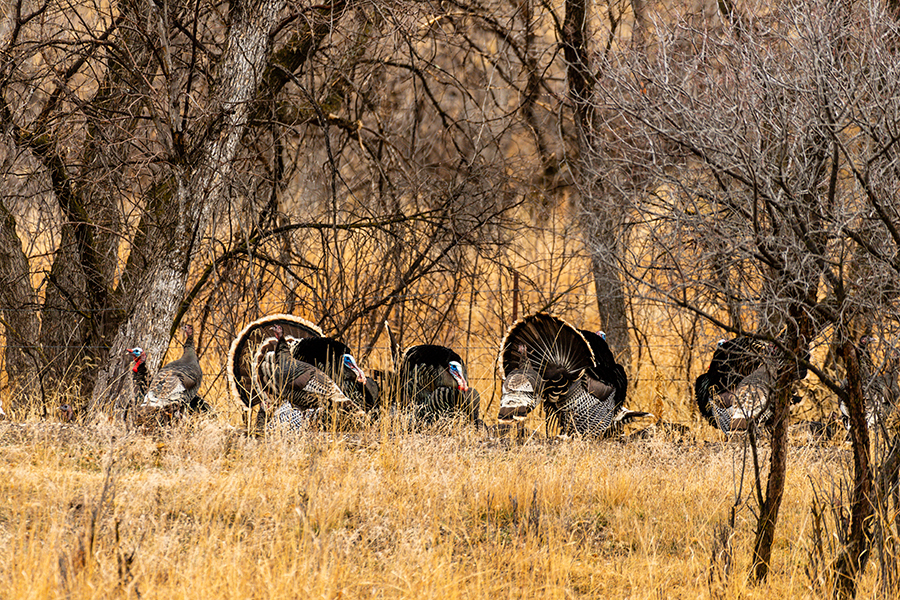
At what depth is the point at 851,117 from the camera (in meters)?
3.93

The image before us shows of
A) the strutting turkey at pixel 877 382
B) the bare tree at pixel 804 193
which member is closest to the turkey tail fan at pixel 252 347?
the bare tree at pixel 804 193

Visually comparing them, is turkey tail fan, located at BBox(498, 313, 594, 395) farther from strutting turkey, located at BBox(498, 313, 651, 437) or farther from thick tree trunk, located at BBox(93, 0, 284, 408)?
thick tree trunk, located at BBox(93, 0, 284, 408)

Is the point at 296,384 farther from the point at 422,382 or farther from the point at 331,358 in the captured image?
the point at 422,382

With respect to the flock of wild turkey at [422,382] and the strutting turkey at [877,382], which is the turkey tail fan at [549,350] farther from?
the strutting turkey at [877,382]

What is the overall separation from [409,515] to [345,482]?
1.97ft

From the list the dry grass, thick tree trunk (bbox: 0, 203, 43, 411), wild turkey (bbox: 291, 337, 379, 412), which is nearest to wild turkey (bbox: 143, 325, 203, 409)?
the dry grass

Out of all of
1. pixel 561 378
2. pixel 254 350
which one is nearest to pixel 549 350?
pixel 561 378

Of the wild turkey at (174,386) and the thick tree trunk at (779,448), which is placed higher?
the wild turkey at (174,386)

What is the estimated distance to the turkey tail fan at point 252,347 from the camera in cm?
793

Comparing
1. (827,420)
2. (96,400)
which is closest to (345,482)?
(96,400)

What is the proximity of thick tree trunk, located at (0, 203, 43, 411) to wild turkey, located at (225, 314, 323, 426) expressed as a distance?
2433 millimetres

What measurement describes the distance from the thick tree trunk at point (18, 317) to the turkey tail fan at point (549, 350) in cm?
471

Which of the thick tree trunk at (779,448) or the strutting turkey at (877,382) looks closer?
the strutting turkey at (877,382)

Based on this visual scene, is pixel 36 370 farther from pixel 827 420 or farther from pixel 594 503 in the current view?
pixel 827 420
